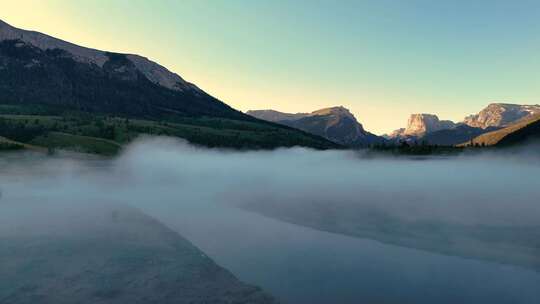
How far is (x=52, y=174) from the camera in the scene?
6476 inches

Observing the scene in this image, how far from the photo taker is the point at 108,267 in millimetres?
43219

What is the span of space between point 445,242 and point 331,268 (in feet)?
69.4

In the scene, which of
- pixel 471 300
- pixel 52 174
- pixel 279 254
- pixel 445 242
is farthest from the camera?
pixel 52 174

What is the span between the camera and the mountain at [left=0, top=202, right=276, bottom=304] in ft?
114

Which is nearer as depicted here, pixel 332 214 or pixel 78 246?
pixel 78 246

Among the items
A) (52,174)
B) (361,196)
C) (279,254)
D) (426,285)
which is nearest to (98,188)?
(52,174)

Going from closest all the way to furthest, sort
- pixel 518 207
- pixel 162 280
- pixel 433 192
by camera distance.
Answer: pixel 162 280 → pixel 518 207 → pixel 433 192

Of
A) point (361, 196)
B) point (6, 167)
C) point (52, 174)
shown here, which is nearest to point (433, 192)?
point (361, 196)

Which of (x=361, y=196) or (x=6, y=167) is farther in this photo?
(x=6, y=167)

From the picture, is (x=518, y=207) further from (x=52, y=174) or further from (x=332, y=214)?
(x=52, y=174)

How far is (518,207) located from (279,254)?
60.0 metres

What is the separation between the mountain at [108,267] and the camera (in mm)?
34781

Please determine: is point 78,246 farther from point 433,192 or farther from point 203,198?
point 433,192

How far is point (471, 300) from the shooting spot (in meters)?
35.6
